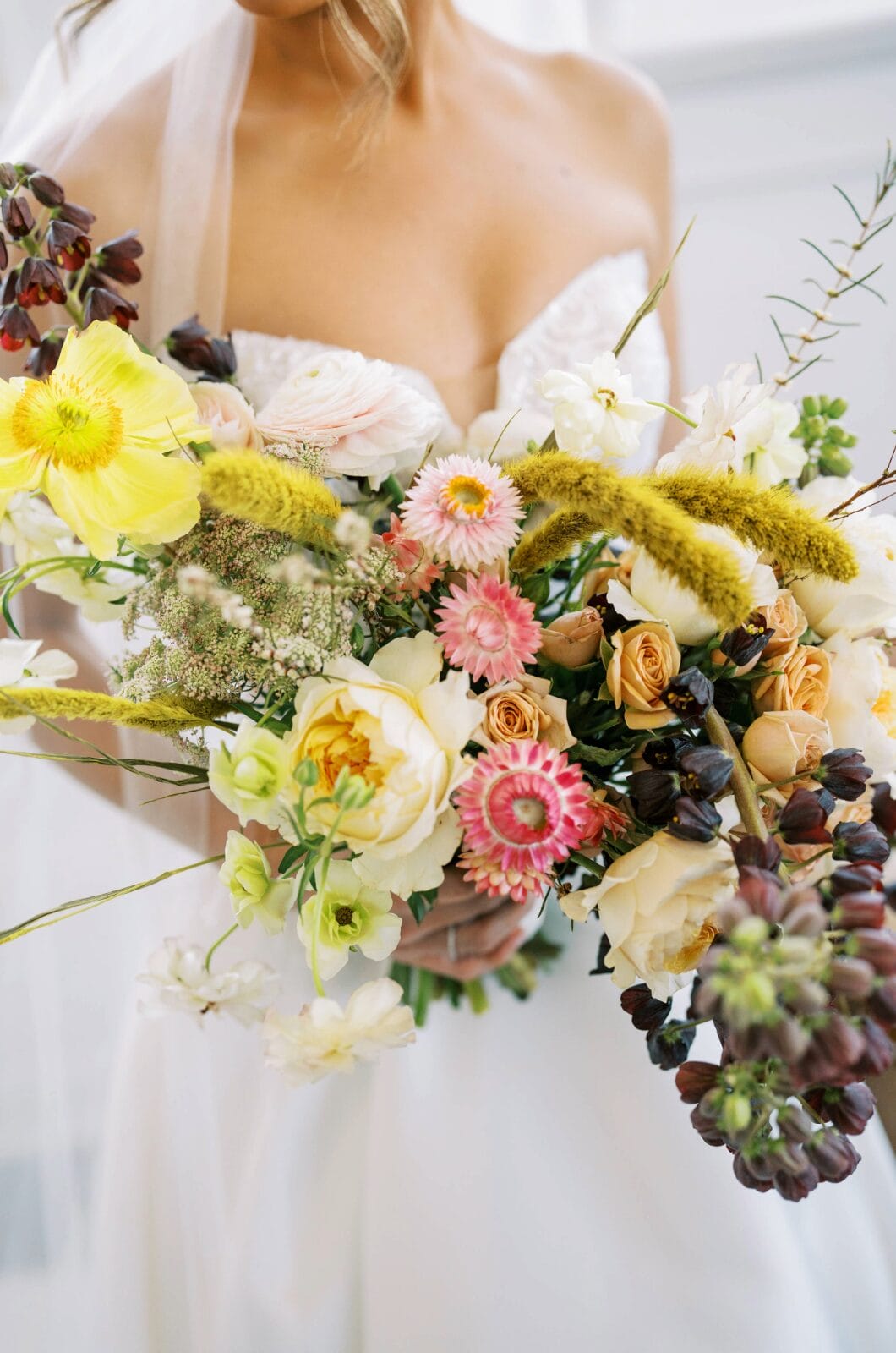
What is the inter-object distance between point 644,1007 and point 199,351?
469mm

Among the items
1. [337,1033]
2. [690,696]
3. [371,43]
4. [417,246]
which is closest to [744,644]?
[690,696]

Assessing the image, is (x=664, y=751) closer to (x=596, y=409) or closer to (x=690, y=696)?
(x=690, y=696)

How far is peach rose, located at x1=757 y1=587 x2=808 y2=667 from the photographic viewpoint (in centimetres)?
44

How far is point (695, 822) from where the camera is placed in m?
0.37

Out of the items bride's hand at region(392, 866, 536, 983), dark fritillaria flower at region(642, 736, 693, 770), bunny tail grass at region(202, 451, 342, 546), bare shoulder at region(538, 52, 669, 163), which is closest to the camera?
bunny tail grass at region(202, 451, 342, 546)

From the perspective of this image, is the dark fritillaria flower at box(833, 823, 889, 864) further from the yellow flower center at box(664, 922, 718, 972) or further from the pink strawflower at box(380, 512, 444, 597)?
the pink strawflower at box(380, 512, 444, 597)

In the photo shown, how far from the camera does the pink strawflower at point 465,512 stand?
384 mm

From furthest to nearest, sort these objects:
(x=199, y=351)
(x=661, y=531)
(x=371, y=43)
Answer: (x=371, y=43) < (x=199, y=351) < (x=661, y=531)

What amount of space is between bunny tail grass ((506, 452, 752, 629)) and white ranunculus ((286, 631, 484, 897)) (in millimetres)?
94

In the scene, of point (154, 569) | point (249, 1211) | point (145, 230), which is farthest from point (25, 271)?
point (249, 1211)

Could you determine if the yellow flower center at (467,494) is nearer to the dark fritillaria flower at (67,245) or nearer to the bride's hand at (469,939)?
the dark fritillaria flower at (67,245)

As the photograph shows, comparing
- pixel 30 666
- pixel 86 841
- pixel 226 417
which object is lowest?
pixel 86 841

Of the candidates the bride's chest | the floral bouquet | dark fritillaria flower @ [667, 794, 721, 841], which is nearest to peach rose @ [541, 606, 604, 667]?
the floral bouquet

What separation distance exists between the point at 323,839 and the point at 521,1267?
444 millimetres
